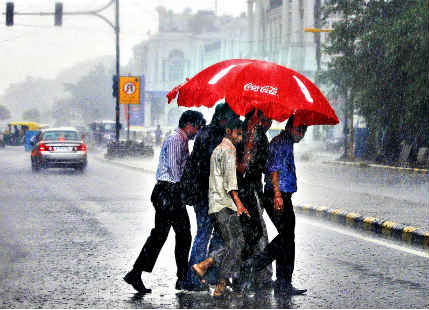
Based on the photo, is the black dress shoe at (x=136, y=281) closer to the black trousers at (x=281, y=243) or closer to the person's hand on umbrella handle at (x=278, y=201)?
the black trousers at (x=281, y=243)

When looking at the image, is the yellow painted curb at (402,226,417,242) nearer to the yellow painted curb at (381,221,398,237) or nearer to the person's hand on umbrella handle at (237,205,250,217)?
the yellow painted curb at (381,221,398,237)

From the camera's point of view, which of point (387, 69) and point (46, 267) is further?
→ point (387, 69)

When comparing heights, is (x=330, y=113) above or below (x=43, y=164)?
above

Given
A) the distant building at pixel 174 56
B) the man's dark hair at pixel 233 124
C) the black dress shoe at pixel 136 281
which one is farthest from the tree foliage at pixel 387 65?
the distant building at pixel 174 56

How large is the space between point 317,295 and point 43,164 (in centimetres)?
2125

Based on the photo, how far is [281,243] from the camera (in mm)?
7793

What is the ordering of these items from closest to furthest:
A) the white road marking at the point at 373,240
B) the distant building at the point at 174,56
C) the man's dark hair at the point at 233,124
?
the man's dark hair at the point at 233,124
the white road marking at the point at 373,240
the distant building at the point at 174,56

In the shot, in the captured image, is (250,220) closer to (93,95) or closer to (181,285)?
(181,285)

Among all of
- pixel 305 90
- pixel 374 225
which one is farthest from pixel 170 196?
pixel 374 225

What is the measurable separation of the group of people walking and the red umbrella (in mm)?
166

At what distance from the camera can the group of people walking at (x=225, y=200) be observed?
7137mm

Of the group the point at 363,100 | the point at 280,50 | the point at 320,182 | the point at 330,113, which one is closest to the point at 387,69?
the point at 363,100

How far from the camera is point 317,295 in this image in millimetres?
7609

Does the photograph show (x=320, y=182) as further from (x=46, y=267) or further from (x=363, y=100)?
(x=46, y=267)
